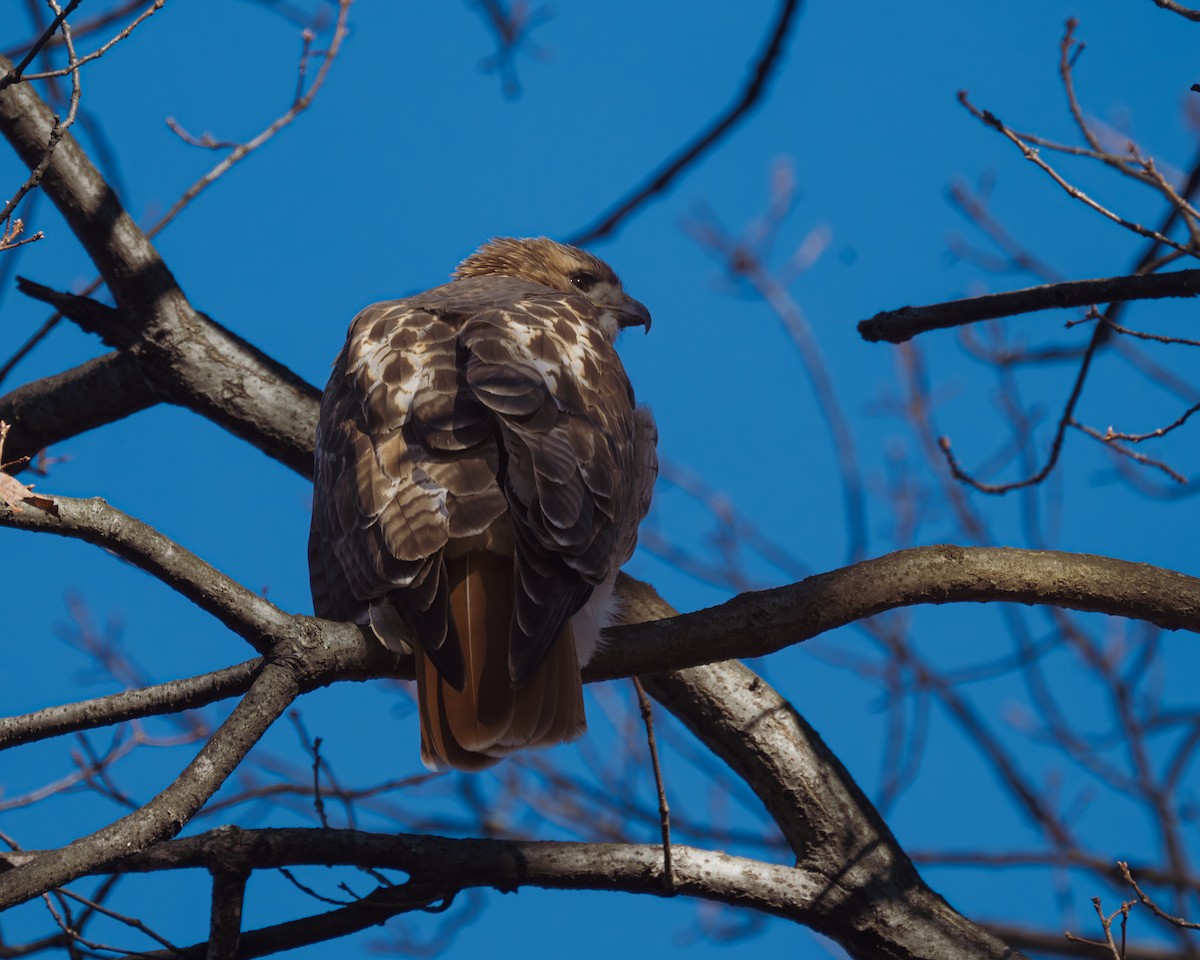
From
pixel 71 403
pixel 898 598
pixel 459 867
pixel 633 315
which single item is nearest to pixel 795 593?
pixel 898 598

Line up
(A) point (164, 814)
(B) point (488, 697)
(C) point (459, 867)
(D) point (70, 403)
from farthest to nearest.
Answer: (D) point (70, 403) → (C) point (459, 867) → (B) point (488, 697) → (A) point (164, 814)

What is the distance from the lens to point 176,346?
14.3 feet

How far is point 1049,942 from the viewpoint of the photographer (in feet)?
16.3

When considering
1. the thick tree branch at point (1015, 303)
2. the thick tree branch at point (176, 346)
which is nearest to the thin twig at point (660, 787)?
the thick tree branch at point (1015, 303)

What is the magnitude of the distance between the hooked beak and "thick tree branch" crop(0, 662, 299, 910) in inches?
99.1

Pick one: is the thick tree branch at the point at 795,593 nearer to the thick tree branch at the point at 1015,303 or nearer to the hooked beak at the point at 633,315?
the thick tree branch at the point at 1015,303

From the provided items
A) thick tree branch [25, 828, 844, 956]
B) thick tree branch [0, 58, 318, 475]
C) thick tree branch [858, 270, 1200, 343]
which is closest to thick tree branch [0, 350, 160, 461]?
thick tree branch [0, 58, 318, 475]

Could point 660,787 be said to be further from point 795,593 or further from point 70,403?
point 70,403

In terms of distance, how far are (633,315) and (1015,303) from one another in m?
1.63

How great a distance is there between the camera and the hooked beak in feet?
15.4

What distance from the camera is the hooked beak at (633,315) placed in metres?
4.70

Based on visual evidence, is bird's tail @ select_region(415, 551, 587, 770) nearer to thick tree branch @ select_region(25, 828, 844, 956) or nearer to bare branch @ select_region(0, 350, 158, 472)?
thick tree branch @ select_region(25, 828, 844, 956)

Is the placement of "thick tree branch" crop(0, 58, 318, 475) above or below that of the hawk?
above

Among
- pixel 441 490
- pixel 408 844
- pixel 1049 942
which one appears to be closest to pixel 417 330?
pixel 441 490
